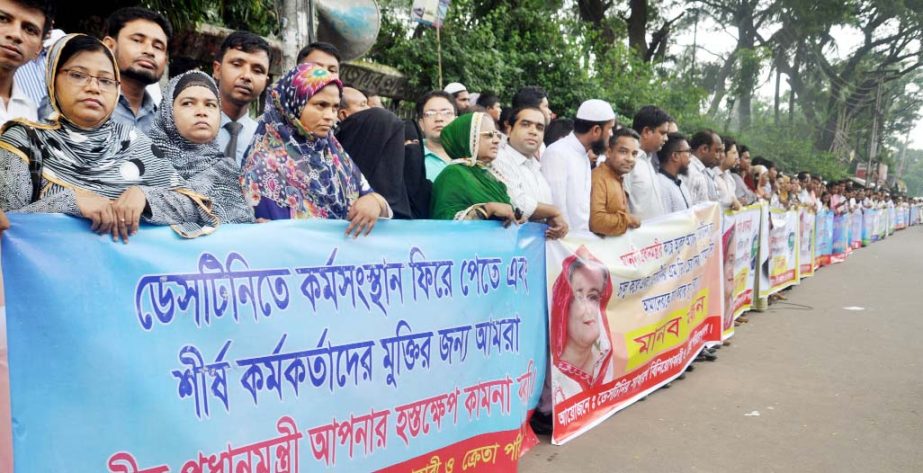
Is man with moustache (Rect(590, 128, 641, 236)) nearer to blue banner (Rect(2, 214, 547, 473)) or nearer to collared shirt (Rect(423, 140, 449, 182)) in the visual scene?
collared shirt (Rect(423, 140, 449, 182))

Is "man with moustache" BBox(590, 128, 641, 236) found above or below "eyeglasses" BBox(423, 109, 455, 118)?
below

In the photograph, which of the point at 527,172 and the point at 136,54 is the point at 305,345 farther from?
the point at 527,172

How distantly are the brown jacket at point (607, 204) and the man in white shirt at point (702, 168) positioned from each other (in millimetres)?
2044

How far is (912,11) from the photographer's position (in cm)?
4134

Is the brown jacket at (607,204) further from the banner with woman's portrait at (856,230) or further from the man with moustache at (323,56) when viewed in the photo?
the banner with woman's portrait at (856,230)

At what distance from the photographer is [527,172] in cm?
423

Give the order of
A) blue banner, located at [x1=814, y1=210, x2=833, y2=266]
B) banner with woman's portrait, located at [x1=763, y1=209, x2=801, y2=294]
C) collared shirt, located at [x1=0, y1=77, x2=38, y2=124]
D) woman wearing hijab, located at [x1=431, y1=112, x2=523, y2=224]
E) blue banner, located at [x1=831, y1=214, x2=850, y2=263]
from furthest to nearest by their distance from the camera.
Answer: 1. blue banner, located at [x1=831, y1=214, x2=850, y2=263]
2. blue banner, located at [x1=814, y1=210, x2=833, y2=266]
3. banner with woman's portrait, located at [x1=763, y1=209, x2=801, y2=294]
4. woman wearing hijab, located at [x1=431, y1=112, x2=523, y2=224]
5. collared shirt, located at [x1=0, y1=77, x2=38, y2=124]

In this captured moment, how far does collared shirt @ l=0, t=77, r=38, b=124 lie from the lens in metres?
2.72

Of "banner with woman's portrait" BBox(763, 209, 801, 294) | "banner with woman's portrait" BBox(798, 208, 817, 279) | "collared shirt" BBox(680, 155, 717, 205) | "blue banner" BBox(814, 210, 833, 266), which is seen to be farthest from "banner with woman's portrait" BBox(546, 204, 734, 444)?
"blue banner" BBox(814, 210, 833, 266)

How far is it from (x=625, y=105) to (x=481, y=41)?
16.0ft

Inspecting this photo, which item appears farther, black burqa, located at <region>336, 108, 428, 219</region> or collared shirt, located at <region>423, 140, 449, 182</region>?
collared shirt, located at <region>423, 140, 449, 182</region>

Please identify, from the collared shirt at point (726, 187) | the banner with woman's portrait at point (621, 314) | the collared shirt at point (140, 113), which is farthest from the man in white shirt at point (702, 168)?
the collared shirt at point (140, 113)

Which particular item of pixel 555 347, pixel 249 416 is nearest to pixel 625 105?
pixel 555 347

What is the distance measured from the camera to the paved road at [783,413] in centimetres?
363
